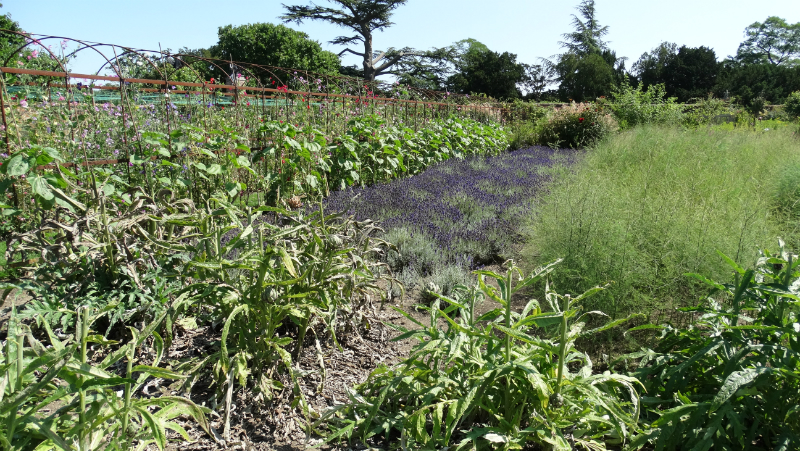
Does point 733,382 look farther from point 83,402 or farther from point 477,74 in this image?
point 477,74

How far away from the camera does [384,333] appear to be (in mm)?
2650

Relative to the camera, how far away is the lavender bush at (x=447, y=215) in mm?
3898

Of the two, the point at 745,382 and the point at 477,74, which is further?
the point at 477,74

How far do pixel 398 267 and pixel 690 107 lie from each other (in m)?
17.3

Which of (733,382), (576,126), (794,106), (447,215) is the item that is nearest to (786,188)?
(447,215)

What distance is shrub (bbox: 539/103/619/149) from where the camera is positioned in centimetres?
1338

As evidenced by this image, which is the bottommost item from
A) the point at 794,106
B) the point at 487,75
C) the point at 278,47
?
the point at 794,106

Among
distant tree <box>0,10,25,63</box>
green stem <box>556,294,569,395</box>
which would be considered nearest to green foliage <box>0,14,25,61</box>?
distant tree <box>0,10,25,63</box>

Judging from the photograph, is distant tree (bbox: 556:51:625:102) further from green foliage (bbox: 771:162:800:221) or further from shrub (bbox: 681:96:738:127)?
green foliage (bbox: 771:162:800:221)

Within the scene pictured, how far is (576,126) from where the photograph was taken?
13.7 m

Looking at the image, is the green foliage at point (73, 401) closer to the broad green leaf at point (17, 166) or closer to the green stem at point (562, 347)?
the broad green leaf at point (17, 166)

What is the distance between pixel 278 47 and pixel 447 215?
32.5 metres

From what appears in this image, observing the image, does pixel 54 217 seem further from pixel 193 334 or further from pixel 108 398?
pixel 108 398

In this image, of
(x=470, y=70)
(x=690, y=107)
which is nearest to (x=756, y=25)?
(x=470, y=70)
